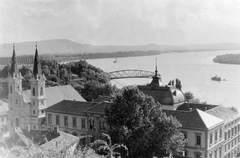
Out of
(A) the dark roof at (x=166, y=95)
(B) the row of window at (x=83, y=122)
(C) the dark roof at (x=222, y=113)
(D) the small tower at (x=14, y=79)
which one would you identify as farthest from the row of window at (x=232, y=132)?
A: (D) the small tower at (x=14, y=79)

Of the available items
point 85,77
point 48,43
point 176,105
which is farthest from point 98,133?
Answer: point 85,77

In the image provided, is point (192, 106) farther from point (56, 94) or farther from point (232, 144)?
point (56, 94)

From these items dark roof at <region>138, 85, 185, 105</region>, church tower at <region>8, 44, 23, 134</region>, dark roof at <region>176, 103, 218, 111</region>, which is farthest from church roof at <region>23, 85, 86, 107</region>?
dark roof at <region>176, 103, 218, 111</region>

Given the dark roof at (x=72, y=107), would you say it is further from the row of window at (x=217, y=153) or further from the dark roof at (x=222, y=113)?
the row of window at (x=217, y=153)

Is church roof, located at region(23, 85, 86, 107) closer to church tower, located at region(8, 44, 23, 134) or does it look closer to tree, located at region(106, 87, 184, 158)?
church tower, located at region(8, 44, 23, 134)

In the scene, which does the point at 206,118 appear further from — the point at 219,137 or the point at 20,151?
the point at 20,151

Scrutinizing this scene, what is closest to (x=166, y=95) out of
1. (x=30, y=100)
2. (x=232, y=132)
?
(x=232, y=132)
